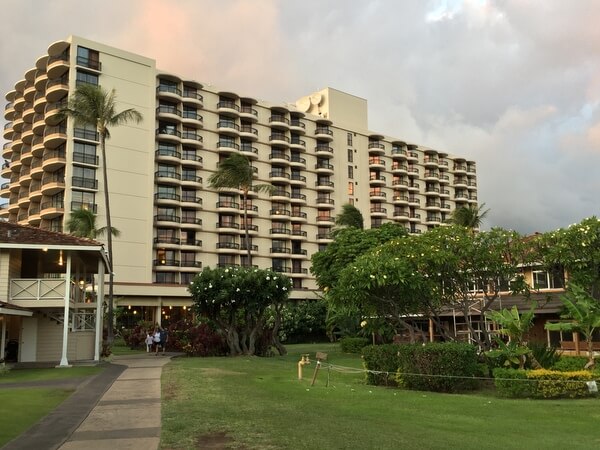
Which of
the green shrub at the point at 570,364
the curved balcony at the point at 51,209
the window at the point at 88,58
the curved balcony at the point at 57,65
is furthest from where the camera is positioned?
the window at the point at 88,58

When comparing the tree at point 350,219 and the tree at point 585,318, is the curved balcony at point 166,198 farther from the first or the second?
the tree at point 585,318

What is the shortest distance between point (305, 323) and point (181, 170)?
25767 millimetres

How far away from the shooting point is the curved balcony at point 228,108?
239ft

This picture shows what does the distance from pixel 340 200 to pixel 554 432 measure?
243 feet

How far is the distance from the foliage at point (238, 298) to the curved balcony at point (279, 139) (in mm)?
47099

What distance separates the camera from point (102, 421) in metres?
11.4

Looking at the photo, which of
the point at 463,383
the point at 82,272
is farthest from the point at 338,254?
the point at 463,383

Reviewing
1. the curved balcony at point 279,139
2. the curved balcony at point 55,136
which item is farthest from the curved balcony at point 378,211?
the curved balcony at point 55,136

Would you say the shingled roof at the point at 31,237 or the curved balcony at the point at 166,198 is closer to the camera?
the shingled roof at the point at 31,237

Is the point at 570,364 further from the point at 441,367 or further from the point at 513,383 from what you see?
the point at 441,367

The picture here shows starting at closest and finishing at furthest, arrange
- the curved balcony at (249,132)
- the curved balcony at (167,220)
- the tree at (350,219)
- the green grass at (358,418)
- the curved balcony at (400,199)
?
the green grass at (358,418), the tree at (350,219), the curved balcony at (167,220), the curved balcony at (249,132), the curved balcony at (400,199)

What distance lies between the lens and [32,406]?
1334 centimetres

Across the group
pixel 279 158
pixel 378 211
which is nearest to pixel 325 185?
pixel 279 158

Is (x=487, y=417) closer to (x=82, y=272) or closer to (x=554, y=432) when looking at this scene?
(x=554, y=432)
